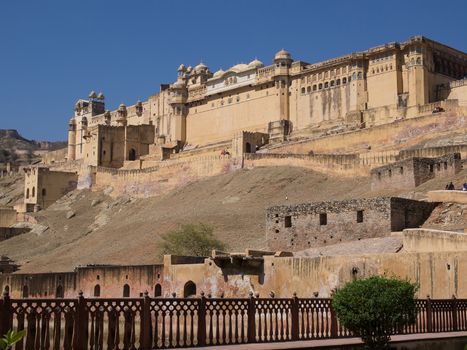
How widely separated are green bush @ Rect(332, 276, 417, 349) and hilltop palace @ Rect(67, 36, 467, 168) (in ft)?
136

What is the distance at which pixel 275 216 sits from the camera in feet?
93.9

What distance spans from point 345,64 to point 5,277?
118 ft

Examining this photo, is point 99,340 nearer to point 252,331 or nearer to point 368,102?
point 252,331

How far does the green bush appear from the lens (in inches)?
492

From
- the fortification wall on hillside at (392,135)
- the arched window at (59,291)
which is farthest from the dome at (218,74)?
the arched window at (59,291)

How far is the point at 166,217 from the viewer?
1949 inches

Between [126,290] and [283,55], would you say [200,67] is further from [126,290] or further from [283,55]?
[126,290]

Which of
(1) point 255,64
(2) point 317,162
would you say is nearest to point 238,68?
(1) point 255,64

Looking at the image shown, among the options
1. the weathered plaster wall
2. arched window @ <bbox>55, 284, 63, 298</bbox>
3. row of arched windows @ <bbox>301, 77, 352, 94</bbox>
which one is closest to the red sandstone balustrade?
the weathered plaster wall

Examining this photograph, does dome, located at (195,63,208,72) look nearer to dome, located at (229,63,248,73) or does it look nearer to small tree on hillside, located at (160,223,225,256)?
dome, located at (229,63,248,73)

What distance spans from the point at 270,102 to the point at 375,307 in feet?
194

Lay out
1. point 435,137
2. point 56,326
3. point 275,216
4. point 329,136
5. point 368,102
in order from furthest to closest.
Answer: point 368,102
point 329,136
point 435,137
point 275,216
point 56,326

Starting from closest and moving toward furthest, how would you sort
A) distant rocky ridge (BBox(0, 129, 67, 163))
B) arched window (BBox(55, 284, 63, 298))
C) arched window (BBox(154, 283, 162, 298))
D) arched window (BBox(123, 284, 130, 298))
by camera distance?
arched window (BBox(154, 283, 162, 298)), arched window (BBox(123, 284, 130, 298)), arched window (BBox(55, 284, 63, 298)), distant rocky ridge (BBox(0, 129, 67, 163))

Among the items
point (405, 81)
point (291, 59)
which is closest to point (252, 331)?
point (405, 81)
